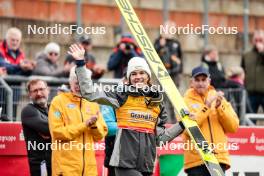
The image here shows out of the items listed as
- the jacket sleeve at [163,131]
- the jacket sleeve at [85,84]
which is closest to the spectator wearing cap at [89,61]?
the jacket sleeve at [163,131]

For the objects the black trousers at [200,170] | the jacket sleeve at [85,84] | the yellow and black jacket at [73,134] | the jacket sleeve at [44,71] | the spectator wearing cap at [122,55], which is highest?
the spectator wearing cap at [122,55]

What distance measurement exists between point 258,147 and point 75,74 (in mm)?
3827

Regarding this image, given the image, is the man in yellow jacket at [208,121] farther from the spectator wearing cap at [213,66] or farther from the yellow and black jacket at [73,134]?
the spectator wearing cap at [213,66]

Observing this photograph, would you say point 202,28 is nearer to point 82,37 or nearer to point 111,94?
point 82,37

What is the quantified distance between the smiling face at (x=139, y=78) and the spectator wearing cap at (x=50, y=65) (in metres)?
4.38

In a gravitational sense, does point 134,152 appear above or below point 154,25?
below

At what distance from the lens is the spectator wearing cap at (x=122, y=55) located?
18.8m

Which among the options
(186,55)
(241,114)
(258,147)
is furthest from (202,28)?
(258,147)

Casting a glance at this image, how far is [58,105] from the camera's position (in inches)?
564

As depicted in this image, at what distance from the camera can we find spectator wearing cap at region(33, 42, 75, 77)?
17938mm

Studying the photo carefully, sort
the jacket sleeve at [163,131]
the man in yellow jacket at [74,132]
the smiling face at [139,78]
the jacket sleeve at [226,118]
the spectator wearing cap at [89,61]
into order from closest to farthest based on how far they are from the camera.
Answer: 1. the smiling face at [139,78]
2. the jacket sleeve at [163,131]
3. the man in yellow jacket at [74,132]
4. the jacket sleeve at [226,118]
5. the spectator wearing cap at [89,61]

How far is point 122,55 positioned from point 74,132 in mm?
4864

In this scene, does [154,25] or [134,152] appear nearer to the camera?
[134,152]

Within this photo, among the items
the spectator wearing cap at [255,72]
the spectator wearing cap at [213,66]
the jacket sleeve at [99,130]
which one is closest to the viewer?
the jacket sleeve at [99,130]
